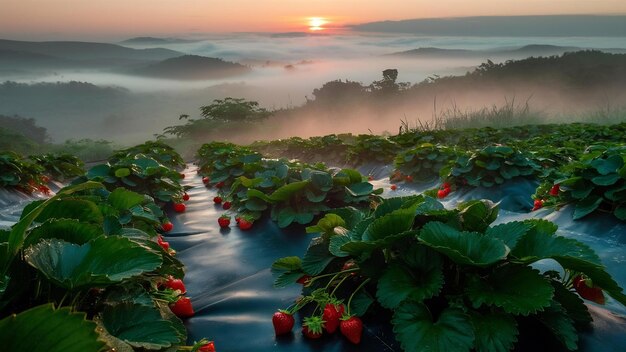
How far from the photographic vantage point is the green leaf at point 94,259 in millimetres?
1850

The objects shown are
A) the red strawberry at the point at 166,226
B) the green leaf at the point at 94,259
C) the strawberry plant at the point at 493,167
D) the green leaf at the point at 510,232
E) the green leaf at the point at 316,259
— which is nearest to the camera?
the green leaf at the point at 94,259

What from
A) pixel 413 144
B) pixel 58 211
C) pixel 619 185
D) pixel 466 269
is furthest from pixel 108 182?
pixel 413 144

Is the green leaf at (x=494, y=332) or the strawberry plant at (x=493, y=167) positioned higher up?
the green leaf at (x=494, y=332)

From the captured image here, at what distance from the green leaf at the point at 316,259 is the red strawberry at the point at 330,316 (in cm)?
31

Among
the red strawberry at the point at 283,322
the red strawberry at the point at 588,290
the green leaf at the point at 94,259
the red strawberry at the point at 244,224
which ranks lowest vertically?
the red strawberry at the point at 244,224

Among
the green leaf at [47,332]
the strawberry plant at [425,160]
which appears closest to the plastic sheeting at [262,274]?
the strawberry plant at [425,160]

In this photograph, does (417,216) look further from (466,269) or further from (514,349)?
(514,349)

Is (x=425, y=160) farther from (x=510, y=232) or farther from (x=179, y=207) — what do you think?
(x=510, y=232)

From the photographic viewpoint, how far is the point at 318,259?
9.64 feet

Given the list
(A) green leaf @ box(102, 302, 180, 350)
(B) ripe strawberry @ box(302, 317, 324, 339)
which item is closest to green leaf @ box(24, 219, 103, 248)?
(A) green leaf @ box(102, 302, 180, 350)

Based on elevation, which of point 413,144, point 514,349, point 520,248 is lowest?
point 413,144

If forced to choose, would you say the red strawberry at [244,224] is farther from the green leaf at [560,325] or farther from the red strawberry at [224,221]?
the green leaf at [560,325]

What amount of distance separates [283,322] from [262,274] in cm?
123

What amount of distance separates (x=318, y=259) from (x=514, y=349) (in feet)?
3.70
